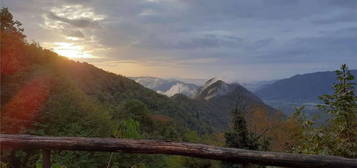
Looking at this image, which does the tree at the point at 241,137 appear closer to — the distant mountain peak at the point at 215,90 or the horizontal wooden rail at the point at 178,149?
the horizontal wooden rail at the point at 178,149

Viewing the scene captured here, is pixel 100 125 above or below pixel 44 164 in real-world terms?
below

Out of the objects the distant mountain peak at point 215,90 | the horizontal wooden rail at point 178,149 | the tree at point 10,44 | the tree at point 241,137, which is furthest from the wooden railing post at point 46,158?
the distant mountain peak at point 215,90

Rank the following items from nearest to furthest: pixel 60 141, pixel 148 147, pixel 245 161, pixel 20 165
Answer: pixel 245 161, pixel 148 147, pixel 60 141, pixel 20 165

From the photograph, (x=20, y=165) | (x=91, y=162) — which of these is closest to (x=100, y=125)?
(x=91, y=162)

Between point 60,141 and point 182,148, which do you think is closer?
point 182,148

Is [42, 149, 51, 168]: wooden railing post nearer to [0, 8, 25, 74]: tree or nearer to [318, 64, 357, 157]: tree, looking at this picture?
[318, 64, 357, 157]: tree

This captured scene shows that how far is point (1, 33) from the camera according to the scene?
15.0 m

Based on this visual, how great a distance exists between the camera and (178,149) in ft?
6.17

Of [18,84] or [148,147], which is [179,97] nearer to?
[18,84]

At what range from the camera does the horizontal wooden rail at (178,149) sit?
5.53 ft

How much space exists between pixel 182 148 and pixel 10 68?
51.1 ft

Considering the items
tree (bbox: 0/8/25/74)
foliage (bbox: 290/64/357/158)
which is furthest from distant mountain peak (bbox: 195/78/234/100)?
foliage (bbox: 290/64/357/158)

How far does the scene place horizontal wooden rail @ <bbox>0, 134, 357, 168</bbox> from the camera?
1685 millimetres

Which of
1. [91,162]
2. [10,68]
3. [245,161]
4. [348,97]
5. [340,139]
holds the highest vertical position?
[10,68]
